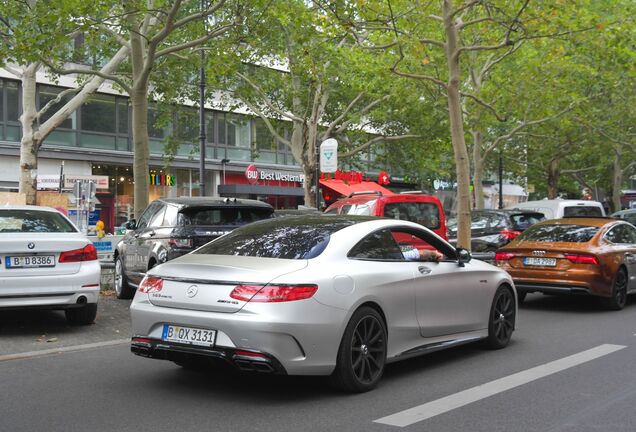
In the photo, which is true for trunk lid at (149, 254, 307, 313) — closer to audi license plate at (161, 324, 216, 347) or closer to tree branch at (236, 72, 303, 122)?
audi license plate at (161, 324, 216, 347)

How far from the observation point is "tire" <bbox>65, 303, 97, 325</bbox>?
9.59 meters

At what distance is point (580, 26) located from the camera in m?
17.0

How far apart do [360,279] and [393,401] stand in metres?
1.00

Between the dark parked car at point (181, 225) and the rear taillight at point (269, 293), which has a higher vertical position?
the dark parked car at point (181, 225)

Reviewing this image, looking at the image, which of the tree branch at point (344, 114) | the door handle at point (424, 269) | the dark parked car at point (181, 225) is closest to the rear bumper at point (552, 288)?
the dark parked car at point (181, 225)

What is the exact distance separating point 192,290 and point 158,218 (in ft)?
20.2

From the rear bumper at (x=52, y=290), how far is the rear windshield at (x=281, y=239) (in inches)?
116

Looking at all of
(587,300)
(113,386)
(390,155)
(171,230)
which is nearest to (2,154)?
(390,155)

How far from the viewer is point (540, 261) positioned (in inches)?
463

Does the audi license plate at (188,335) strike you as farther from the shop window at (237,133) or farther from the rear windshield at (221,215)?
the shop window at (237,133)

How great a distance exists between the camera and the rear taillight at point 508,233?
57.5 ft

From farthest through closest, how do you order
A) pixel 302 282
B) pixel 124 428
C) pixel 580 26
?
pixel 580 26 → pixel 302 282 → pixel 124 428

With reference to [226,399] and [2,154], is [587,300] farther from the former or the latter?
[2,154]

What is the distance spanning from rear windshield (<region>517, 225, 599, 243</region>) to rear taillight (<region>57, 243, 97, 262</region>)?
7.01 meters
